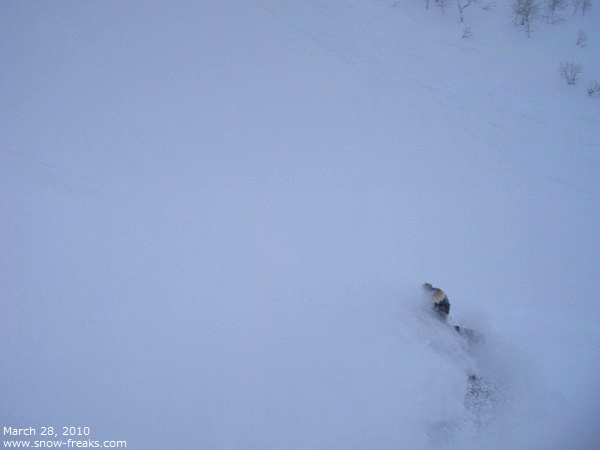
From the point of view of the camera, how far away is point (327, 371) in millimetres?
3678

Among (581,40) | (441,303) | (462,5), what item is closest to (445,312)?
(441,303)

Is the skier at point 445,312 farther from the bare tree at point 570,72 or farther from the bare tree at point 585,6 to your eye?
the bare tree at point 585,6

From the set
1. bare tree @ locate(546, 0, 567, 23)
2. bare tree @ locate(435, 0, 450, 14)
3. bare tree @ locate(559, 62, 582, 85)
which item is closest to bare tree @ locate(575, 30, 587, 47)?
bare tree @ locate(546, 0, 567, 23)

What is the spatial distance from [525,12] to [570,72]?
1824 millimetres

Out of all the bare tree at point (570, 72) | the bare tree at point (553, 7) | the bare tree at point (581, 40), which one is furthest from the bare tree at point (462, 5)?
the bare tree at point (570, 72)

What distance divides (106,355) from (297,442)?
182cm

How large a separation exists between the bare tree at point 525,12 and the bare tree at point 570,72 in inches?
50.2

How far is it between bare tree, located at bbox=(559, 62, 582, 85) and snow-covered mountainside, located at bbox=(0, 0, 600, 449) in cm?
21

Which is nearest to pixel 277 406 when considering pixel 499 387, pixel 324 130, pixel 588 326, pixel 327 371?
pixel 327 371

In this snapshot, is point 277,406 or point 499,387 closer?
point 277,406

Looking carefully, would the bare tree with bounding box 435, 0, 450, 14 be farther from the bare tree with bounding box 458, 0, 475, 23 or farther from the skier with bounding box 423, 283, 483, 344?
the skier with bounding box 423, 283, 483, 344

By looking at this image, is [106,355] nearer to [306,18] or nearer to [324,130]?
[324,130]

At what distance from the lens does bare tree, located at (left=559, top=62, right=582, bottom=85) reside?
6547mm

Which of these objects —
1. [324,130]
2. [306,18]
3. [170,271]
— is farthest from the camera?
[306,18]
